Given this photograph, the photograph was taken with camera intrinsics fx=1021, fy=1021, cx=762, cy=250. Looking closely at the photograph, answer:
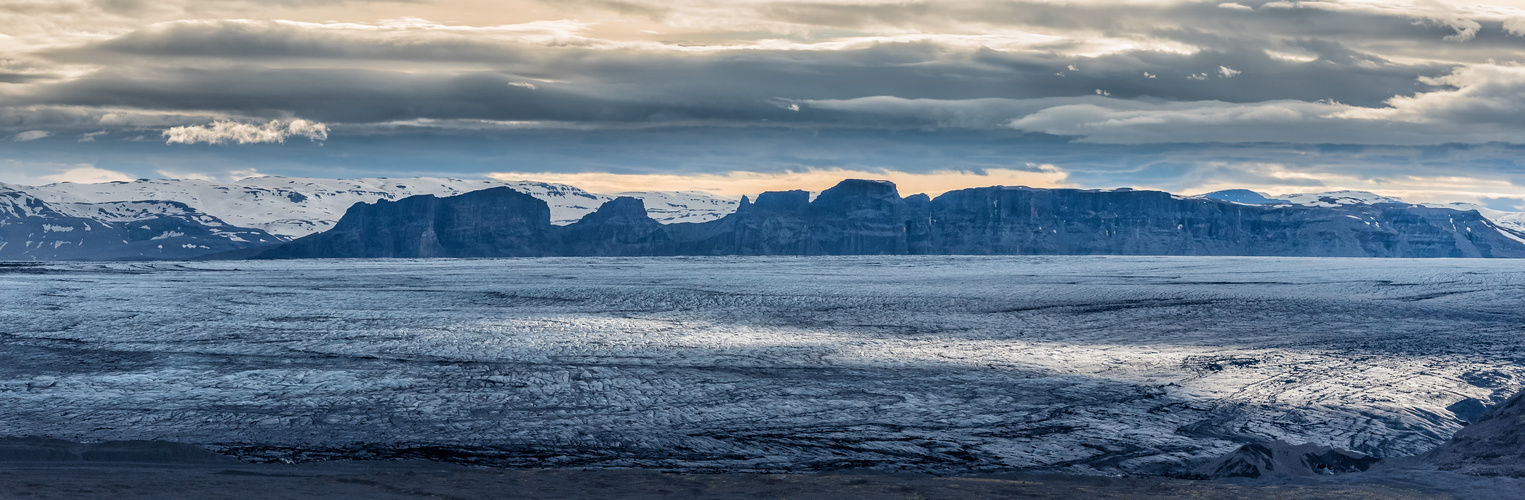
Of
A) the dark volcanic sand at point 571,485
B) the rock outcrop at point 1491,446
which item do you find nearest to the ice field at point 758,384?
the rock outcrop at point 1491,446

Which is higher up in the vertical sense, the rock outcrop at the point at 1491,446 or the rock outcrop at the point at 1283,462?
the rock outcrop at the point at 1491,446

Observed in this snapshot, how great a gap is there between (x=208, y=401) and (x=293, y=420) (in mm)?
2840

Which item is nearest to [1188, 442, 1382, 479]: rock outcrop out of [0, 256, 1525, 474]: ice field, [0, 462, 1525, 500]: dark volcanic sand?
[0, 256, 1525, 474]: ice field

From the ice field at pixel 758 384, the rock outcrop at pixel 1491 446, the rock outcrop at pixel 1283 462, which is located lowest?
the ice field at pixel 758 384

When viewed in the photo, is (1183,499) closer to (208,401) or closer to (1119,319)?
(208,401)

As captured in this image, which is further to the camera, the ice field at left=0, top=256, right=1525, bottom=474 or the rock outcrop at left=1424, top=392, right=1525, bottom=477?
the ice field at left=0, top=256, right=1525, bottom=474

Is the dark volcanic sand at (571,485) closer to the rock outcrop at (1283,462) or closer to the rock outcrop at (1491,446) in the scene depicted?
the rock outcrop at (1283,462)

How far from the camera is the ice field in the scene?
47.4 ft

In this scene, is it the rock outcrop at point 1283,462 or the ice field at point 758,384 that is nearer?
the rock outcrop at point 1283,462

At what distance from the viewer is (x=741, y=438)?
1484 centimetres

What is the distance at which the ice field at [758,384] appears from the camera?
14453 mm

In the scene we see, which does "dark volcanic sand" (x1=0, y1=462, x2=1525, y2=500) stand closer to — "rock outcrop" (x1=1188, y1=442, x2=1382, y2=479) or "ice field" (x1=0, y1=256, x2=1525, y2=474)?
"rock outcrop" (x1=1188, y1=442, x2=1382, y2=479)

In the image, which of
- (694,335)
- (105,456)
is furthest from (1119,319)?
(105,456)

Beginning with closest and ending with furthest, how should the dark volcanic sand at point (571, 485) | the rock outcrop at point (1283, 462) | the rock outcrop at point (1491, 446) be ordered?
the dark volcanic sand at point (571, 485)
the rock outcrop at point (1491, 446)
the rock outcrop at point (1283, 462)
